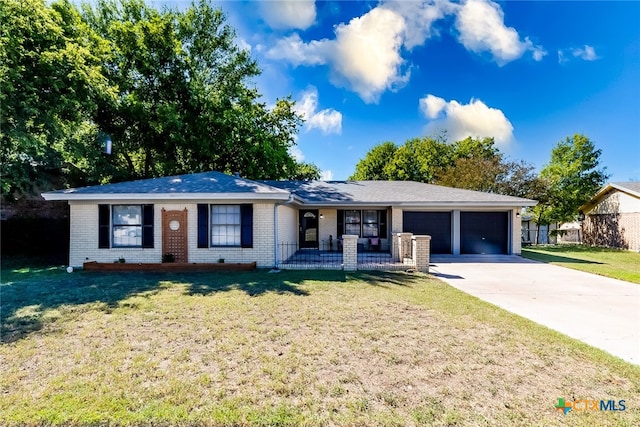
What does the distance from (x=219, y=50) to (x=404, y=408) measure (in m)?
23.7

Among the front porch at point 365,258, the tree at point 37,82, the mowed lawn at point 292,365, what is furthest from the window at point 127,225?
the front porch at point 365,258

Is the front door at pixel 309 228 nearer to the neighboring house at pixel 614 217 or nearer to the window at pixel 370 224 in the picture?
the window at pixel 370 224

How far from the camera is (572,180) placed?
25.1 meters

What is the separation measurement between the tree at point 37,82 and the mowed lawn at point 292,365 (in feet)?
26.5

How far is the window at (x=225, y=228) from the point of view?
11008 millimetres

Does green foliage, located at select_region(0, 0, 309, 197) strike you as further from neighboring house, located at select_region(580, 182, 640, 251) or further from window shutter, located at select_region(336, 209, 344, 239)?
neighboring house, located at select_region(580, 182, 640, 251)

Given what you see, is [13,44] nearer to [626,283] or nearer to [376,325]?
[376,325]

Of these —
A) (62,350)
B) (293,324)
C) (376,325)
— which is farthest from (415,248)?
(62,350)

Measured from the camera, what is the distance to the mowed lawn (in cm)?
287

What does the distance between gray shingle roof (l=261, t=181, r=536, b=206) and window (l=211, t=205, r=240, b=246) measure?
12.7 ft

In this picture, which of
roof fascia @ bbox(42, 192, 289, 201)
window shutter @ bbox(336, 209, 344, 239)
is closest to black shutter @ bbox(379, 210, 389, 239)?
window shutter @ bbox(336, 209, 344, 239)

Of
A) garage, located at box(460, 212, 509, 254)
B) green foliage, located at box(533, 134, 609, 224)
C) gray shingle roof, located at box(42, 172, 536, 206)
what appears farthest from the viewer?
green foliage, located at box(533, 134, 609, 224)

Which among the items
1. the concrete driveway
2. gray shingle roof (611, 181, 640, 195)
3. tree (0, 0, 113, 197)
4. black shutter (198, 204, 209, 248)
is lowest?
the concrete driveway

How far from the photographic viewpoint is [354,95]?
18984 millimetres
